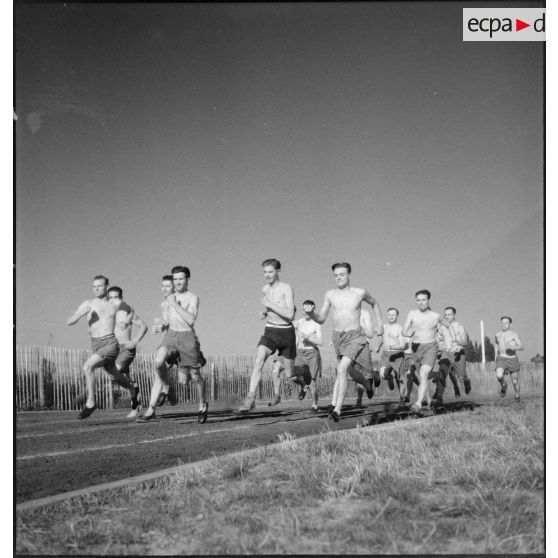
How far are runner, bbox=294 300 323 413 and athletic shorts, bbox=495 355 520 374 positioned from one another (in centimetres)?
244

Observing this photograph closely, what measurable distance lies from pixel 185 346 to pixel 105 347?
2.94ft

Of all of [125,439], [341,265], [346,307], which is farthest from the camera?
[346,307]

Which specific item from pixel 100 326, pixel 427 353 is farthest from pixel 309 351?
pixel 100 326

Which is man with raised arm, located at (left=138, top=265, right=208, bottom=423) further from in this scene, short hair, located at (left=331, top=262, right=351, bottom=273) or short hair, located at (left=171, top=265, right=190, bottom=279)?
short hair, located at (left=331, top=262, right=351, bottom=273)

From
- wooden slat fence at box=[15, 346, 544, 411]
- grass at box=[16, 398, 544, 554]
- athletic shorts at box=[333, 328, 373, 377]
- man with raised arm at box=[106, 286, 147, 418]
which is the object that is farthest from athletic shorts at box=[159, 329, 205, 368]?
grass at box=[16, 398, 544, 554]

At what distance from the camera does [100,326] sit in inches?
224

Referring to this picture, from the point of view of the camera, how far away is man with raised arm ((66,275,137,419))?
17.6 ft

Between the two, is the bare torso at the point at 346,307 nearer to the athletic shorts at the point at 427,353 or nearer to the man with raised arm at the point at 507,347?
the man with raised arm at the point at 507,347

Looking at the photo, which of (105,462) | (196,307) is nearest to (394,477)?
(105,462)

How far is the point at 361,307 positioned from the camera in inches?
273

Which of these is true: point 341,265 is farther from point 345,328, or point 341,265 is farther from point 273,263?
point 345,328

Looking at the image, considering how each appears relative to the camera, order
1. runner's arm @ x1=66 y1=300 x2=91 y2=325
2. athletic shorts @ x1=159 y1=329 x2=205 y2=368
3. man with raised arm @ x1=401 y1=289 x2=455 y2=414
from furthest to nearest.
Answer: man with raised arm @ x1=401 y1=289 x2=455 y2=414, athletic shorts @ x1=159 y1=329 x2=205 y2=368, runner's arm @ x1=66 y1=300 x2=91 y2=325
